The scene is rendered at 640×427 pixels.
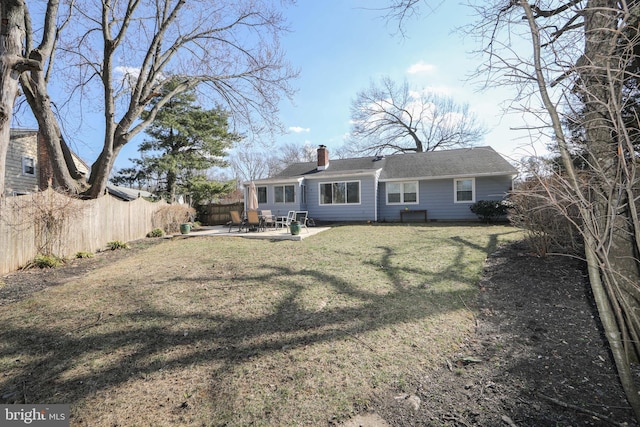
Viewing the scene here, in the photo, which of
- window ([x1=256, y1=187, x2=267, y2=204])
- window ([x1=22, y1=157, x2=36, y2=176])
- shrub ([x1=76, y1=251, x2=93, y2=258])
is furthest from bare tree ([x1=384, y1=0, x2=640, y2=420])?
window ([x1=22, y1=157, x2=36, y2=176])

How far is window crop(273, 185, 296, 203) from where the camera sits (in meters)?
16.5

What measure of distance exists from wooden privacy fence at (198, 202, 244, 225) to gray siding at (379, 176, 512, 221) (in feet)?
33.0

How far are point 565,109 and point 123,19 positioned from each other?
13614mm

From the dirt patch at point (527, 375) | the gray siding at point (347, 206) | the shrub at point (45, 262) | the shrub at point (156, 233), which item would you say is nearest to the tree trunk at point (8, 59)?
the shrub at point (45, 262)

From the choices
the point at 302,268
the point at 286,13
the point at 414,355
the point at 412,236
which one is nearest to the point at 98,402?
the point at 414,355

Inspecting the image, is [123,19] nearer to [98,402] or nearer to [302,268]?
[302,268]

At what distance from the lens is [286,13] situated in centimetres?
1077

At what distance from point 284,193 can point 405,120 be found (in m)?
18.8

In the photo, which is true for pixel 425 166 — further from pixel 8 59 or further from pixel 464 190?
pixel 8 59

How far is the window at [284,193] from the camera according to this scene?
1650cm

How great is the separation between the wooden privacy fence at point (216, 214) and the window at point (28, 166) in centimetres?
1047

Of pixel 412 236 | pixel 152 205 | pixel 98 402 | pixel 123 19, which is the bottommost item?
pixel 98 402

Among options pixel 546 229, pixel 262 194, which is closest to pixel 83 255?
pixel 262 194

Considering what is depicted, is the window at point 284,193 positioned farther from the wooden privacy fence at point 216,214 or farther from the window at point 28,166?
the window at point 28,166
